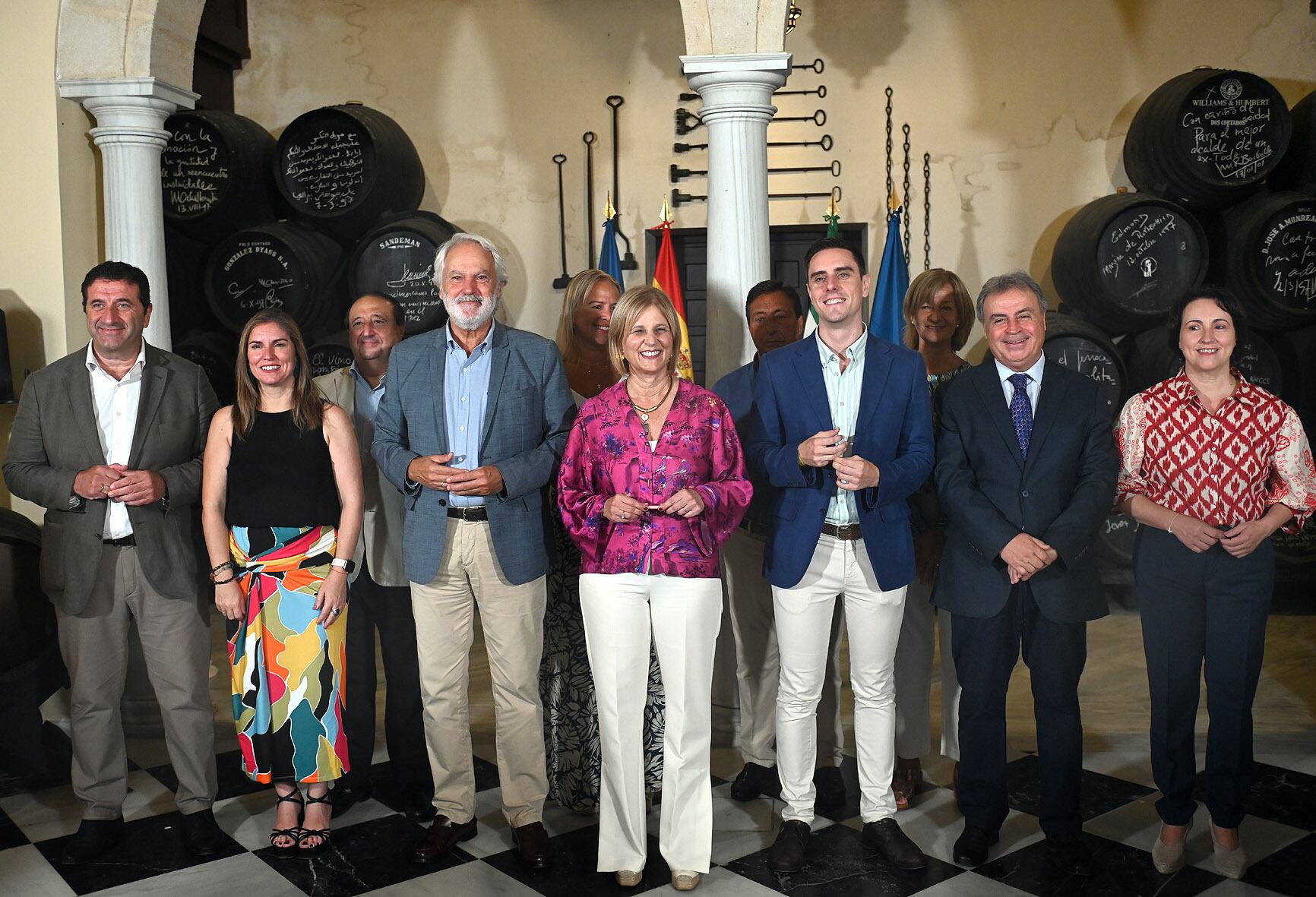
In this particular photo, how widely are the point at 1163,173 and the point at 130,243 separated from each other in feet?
15.7

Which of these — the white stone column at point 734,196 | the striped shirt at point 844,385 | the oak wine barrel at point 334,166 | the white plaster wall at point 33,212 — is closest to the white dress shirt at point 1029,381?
the striped shirt at point 844,385

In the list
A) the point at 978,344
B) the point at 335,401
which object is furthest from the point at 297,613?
the point at 978,344

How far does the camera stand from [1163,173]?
5.80 metres

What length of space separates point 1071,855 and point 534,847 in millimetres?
1456

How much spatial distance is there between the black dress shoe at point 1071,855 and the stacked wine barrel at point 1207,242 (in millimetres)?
2891

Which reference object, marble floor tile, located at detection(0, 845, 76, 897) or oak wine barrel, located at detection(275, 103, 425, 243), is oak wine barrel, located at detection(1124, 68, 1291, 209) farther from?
marble floor tile, located at detection(0, 845, 76, 897)

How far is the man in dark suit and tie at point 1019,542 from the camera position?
3059 mm

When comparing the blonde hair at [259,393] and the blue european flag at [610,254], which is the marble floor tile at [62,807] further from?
the blue european flag at [610,254]

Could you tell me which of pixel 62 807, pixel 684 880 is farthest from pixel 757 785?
pixel 62 807

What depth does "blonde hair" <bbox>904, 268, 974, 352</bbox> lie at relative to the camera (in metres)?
3.67

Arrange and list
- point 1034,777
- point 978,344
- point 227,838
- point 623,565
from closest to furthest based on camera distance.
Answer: point 623,565 < point 227,838 < point 1034,777 < point 978,344

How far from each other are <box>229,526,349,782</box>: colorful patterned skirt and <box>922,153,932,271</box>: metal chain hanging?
4.53 m

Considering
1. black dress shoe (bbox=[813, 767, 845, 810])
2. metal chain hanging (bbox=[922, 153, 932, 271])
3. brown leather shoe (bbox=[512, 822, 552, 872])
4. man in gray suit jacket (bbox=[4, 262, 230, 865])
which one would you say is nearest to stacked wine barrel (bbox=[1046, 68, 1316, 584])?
metal chain hanging (bbox=[922, 153, 932, 271])

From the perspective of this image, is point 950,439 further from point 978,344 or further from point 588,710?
point 978,344
